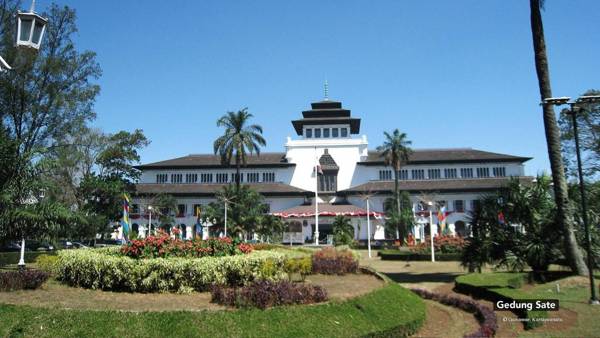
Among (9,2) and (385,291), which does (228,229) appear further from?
(385,291)

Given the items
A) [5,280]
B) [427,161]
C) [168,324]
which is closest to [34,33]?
[168,324]

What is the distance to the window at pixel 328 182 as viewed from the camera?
196ft

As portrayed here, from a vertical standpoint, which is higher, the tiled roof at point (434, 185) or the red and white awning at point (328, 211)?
the tiled roof at point (434, 185)

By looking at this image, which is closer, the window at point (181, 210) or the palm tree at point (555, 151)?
the palm tree at point (555, 151)

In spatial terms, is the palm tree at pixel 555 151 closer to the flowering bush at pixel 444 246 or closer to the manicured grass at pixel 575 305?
the manicured grass at pixel 575 305

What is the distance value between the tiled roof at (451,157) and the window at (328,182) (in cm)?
462

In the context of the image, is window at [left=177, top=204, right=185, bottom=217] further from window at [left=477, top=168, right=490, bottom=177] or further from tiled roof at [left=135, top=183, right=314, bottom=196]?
window at [left=477, top=168, right=490, bottom=177]

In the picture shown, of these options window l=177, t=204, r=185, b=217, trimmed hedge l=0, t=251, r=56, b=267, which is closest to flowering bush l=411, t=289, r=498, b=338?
trimmed hedge l=0, t=251, r=56, b=267

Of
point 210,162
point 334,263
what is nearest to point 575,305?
point 334,263

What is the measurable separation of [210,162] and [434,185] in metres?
31.8

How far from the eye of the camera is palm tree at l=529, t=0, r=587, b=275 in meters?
17.7

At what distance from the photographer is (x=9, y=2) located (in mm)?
24516

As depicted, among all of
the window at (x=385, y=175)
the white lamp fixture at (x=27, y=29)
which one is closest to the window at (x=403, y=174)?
the window at (x=385, y=175)

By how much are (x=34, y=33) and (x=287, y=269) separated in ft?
35.4
